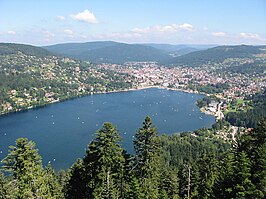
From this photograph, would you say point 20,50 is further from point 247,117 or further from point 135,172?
point 135,172

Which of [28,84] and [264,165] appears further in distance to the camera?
[28,84]

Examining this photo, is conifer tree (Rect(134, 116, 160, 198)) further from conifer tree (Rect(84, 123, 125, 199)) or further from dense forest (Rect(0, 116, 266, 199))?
conifer tree (Rect(84, 123, 125, 199))

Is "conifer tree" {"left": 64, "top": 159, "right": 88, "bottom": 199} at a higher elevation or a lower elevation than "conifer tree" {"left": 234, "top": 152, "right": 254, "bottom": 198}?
lower

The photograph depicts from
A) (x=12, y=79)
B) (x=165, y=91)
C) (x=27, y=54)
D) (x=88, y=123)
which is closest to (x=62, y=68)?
(x=27, y=54)

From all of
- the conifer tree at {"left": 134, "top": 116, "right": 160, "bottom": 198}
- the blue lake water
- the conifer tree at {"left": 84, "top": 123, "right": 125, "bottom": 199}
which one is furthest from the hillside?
the conifer tree at {"left": 134, "top": 116, "right": 160, "bottom": 198}

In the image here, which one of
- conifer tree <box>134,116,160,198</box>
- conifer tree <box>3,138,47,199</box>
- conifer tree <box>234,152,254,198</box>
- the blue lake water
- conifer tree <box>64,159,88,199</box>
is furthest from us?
the blue lake water

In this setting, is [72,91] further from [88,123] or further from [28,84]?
[88,123]
